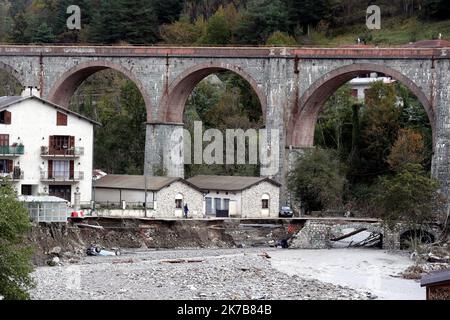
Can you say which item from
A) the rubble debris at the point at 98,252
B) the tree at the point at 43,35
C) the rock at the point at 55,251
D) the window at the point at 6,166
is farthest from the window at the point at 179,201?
the tree at the point at 43,35

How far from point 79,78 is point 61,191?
17.4 metres

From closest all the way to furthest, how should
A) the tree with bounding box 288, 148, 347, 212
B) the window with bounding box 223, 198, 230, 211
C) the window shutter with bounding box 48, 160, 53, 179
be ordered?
the window shutter with bounding box 48, 160, 53, 179 < the window with bounding box 223, 198, 230, 211 < the tree with bounding box 288, 148, 347, 212

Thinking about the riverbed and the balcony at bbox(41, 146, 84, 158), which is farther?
the balcony at bbox(41, 146, 84, 158)

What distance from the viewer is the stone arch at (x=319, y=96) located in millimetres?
77562

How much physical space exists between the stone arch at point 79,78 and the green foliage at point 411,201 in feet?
69.7

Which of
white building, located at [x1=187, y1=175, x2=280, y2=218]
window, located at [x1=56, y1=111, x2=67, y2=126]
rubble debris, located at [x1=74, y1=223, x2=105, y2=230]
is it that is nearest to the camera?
rubble debris, located at [x1=74, y1=223, x2=105, y2=230]

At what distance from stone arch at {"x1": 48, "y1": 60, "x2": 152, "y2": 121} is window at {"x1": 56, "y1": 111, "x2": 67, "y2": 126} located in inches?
497

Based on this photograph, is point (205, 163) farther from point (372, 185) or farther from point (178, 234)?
point (178, 234)

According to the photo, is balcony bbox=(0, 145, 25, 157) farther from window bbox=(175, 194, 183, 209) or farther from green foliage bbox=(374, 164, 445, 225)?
green foliage bbox=(374, 164, 445, 225)

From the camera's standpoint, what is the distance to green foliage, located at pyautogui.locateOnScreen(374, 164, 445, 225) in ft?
222

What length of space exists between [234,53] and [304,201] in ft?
35.3

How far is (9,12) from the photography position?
158 metres

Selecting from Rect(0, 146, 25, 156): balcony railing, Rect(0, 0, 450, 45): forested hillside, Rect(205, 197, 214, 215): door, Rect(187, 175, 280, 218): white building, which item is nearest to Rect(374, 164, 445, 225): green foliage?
Rect(187, 175, 280, 218): white building
